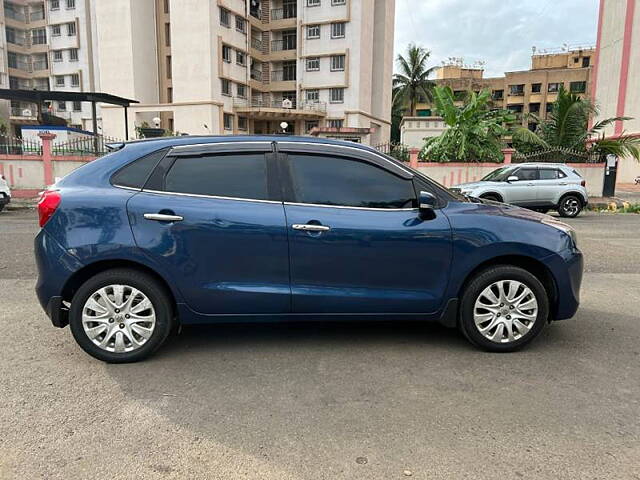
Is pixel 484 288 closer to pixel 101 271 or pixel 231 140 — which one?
pixel 231 140

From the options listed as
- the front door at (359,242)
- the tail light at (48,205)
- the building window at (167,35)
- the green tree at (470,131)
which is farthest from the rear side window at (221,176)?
the building window at (167,35)

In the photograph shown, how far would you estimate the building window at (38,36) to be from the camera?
55.3 m

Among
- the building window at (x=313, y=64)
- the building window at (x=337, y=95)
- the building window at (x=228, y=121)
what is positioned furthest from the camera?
the building window at (x=313, y=64)

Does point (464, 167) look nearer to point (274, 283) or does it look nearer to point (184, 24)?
point (274, 283)

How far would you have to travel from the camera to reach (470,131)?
1923 cm

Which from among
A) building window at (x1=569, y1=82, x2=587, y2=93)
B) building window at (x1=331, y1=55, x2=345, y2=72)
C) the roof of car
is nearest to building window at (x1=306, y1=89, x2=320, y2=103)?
building window at (x1=331, y1=55, x2=345, y2=72)

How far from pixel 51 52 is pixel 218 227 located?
5798cm

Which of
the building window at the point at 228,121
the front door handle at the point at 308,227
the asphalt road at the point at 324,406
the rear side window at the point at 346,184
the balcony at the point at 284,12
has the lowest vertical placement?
the asphalt road at the point at 324,406

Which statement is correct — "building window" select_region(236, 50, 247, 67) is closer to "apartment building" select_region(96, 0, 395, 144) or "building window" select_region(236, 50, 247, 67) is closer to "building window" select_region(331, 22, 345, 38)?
"apartment building" select_region(96, 0, 395, 144)

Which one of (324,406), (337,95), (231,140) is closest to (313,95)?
(337,95)

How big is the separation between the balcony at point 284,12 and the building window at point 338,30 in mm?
5292

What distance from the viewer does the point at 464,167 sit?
19109 mm

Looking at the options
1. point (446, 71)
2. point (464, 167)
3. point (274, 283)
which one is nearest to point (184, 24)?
point (464, 167)

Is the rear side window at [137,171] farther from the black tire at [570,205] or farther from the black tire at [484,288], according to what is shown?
the black tire at [570,205]
